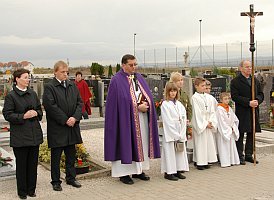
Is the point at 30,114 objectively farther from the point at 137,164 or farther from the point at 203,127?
the point at 203,127

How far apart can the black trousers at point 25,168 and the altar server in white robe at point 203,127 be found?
2935mm

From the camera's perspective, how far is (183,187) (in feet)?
20.0

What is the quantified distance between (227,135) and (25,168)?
3699 mm

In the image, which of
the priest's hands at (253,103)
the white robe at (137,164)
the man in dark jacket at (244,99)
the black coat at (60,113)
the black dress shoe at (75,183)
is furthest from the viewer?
the man in dark jacket at (244,99)

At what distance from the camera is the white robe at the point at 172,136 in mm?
6621

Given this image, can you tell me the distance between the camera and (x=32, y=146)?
18.4 feet

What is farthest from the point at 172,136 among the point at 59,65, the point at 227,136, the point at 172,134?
the point at 59,65

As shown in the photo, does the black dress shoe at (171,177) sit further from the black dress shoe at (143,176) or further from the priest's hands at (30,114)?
the priest's hands at (30,114)

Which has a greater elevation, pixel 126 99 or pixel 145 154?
pixel 126 99

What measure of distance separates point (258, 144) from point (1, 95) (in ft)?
66.2

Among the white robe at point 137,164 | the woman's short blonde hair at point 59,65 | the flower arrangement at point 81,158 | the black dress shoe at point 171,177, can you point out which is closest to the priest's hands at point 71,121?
the woman's short blonde hair at point 59,65

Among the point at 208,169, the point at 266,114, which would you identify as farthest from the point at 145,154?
the point at 266,114

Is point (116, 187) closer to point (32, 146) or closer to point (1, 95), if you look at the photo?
point (32, 146)

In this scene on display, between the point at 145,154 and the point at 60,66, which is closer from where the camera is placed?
the point at 60,66
